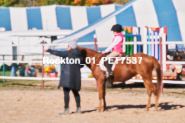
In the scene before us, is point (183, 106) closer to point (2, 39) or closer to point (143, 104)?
point (143, 104)

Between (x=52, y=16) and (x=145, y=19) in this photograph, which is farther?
(x=52, y=16)

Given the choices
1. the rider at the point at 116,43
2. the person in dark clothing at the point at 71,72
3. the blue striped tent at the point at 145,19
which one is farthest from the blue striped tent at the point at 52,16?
the person in dark clothing at the point at 71,72

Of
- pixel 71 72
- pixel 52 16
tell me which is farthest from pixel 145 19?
pixel 71 72

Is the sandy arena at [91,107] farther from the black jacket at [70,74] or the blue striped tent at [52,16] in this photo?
the blue striped tent at [52,16]

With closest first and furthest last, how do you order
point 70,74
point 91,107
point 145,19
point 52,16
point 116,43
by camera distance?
point 70,74
point 116,43
point 91,107
point 145,19
point 52,16

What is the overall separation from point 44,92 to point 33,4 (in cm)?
3323

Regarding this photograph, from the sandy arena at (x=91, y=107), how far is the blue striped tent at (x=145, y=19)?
4.01m

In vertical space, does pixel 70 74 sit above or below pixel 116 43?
below

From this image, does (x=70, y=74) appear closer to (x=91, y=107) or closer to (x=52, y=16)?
(x=91, y=107)

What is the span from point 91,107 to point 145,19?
8424mm

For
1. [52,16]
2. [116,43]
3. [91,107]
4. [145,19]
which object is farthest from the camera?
[52,16]

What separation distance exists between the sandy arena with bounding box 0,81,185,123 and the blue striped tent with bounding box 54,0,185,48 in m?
4.01

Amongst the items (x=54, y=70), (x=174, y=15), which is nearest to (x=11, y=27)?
(x=54, y=70)

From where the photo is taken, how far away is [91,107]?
991 centimetres
